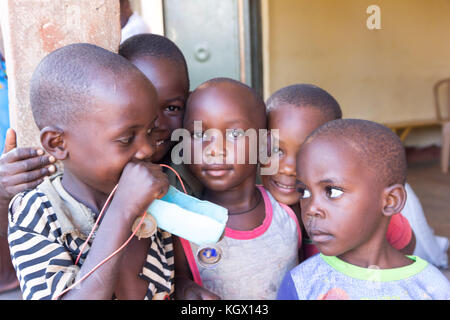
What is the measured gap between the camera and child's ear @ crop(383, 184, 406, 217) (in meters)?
1.32

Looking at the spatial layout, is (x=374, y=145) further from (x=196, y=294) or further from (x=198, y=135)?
(x=196, y=294)

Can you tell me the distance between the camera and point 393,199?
1.33 m

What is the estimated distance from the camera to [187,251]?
1531 mm

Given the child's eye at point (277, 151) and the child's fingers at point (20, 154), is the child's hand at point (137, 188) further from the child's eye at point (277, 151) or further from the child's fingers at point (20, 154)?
the child's eye at point (277, 151)

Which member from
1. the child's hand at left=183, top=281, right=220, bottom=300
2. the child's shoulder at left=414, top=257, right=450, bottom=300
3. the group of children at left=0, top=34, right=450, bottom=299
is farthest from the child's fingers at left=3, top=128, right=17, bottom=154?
the child's shoulder at left=414, top=257, right=450, bottom=300

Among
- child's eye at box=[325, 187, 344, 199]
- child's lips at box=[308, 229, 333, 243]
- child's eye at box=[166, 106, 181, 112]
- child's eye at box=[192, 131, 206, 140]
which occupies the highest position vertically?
child's eye at box=[166, 106, 181, 112]

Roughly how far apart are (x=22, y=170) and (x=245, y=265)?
80 cm

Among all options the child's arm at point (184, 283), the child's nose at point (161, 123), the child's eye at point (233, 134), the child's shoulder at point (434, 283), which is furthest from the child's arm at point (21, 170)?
the child's shoulder at point (434, 283)

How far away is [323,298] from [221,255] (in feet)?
1.20

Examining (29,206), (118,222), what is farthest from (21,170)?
(118,222)

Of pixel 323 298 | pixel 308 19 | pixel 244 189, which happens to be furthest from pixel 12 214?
pixel 308 19

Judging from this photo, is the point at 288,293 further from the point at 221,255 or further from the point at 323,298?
the point at 221,255

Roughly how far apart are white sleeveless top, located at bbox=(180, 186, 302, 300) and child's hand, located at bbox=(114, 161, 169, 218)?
1.45ft

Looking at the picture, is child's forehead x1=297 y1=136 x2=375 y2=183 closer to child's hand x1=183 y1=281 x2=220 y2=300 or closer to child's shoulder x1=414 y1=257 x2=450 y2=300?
child's shoulder x1=414 y1=257 x2=450 y2=300
